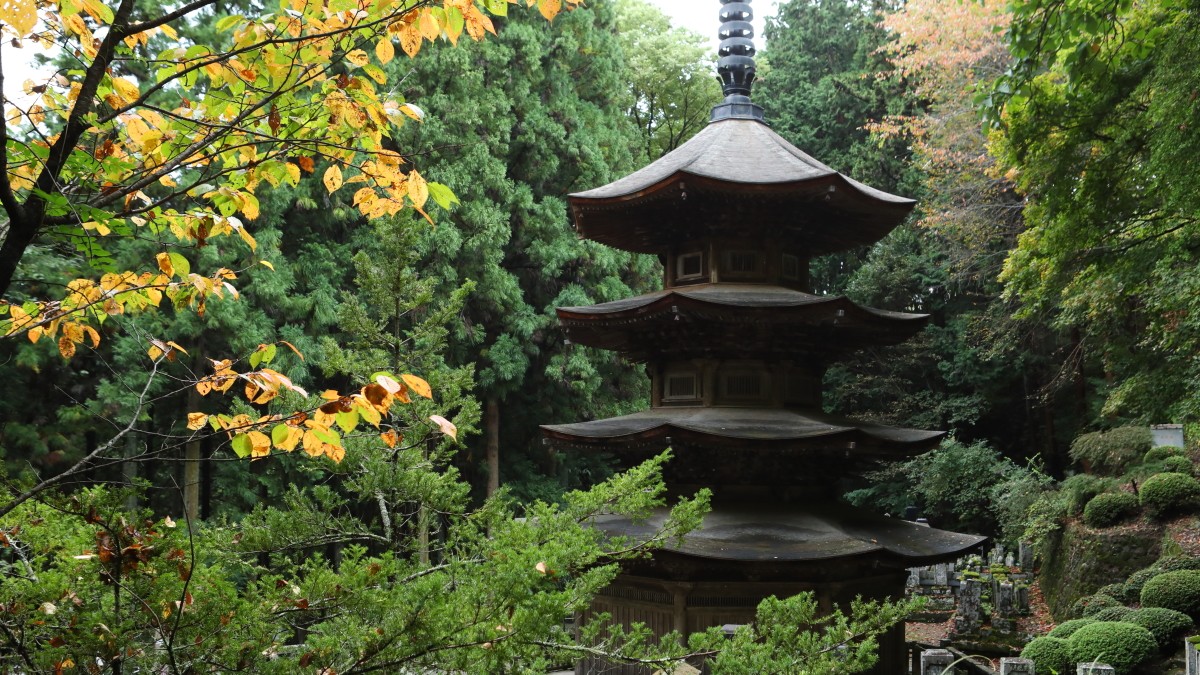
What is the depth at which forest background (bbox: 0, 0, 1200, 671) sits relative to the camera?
122 inches

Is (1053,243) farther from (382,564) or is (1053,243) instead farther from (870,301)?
(870,301)

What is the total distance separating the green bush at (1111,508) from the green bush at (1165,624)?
412 cm

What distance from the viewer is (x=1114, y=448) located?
17.9m

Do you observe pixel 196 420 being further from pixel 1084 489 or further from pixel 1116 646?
pixel 1084 489

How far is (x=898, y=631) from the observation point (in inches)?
400

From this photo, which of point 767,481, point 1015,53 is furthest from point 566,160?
point 1015,53

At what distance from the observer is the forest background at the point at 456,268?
310 centimetres

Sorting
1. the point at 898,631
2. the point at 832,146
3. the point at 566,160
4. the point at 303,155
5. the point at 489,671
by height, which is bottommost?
the point at 898,631

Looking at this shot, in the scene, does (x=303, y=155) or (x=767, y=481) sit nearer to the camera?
(x=303, y=155)

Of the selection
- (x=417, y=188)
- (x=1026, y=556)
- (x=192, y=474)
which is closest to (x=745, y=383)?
(x=417, y=188)

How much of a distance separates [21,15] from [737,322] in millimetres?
7739

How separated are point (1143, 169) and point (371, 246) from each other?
1271cm

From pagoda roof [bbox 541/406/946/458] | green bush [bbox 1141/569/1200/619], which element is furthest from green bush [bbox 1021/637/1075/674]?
pagoda roof [bbox 541/406/946/458]

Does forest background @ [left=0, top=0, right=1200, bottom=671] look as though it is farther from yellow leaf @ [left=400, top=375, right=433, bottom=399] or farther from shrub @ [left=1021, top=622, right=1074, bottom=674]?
shrub @ [left=1021, top=622, right=1074, bottom=674]
